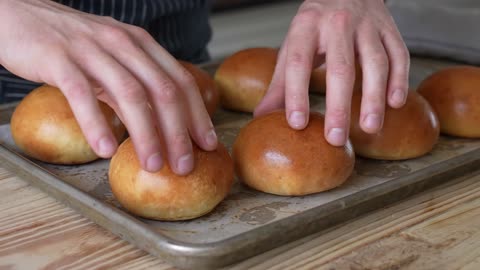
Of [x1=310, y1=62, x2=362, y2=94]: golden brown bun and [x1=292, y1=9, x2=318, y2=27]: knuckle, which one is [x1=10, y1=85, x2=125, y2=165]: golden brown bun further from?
[x1=310, y1=62, x2=362, y2=94]: golden brown bun

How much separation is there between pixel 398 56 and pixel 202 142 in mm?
342

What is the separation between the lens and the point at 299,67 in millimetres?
982

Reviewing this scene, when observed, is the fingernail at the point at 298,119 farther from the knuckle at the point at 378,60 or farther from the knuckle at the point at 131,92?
the knuckle at the point at 131,92

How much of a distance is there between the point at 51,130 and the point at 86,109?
30 centimetres

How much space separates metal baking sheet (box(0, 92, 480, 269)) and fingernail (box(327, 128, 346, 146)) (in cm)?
7

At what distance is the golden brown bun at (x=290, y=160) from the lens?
94 cm

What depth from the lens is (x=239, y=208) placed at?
91cm

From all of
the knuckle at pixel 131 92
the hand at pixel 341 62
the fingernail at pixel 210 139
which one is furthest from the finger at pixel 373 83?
the knuckle at pixel 131 92

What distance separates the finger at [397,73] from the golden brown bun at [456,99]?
0.21 m

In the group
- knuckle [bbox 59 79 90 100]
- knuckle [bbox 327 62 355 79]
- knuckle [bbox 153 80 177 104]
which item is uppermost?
knuckle [bbox 59 79 90 100]

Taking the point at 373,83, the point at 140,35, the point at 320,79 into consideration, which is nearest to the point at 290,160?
the point at 373,83

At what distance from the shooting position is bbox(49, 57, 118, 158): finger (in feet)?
2.60

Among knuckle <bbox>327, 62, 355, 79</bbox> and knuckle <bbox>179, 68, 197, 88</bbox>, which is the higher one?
knuckle <bbox>179, 68, 197, 88</bbox>

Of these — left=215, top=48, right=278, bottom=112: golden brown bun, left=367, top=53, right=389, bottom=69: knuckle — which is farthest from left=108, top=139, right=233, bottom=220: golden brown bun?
left=215, top=48, right=278, bottom=112: golden brown bun
